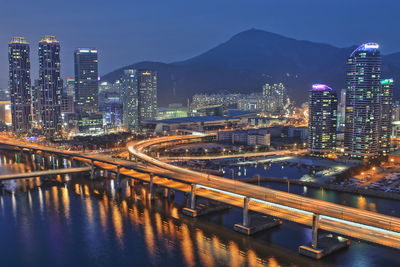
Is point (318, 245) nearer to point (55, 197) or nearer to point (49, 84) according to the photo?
point (55, 197)

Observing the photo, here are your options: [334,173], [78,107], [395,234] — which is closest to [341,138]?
[334,173]

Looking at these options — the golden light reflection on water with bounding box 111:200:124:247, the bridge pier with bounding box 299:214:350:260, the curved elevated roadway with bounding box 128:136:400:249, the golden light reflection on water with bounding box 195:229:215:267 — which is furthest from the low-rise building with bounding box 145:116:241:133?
the bridge pier with bounding box 299:214:350:260

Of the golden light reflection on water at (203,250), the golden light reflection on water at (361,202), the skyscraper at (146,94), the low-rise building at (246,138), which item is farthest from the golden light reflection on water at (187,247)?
the skyscraper at (146,94)

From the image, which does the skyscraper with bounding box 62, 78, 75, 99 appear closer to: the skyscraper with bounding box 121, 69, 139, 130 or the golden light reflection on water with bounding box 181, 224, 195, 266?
the skyscraper with bounding box 121, 69, 139, 130

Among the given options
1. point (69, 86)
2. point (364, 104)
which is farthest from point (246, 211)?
point (69, 86)

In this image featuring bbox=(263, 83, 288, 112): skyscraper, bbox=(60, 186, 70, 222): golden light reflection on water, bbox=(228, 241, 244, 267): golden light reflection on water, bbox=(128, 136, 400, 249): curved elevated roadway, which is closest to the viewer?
bbox=(128, 136, 400, 249): curved elevated roadway
